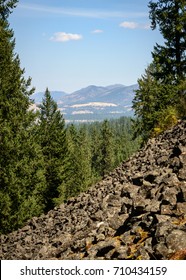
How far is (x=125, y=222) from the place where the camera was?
9.72 m

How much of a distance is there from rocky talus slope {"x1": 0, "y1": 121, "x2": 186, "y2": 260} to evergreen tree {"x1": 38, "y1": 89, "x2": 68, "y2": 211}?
2215cm

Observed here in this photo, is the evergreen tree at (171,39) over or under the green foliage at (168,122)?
over

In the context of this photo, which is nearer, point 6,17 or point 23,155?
point 6,17

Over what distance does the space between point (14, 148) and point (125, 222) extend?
12797mm

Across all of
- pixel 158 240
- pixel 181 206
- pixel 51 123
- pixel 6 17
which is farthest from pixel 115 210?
pixel 51 123

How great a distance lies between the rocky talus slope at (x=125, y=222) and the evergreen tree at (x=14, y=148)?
4.38 meters

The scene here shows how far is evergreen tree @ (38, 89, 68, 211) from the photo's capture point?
129 ft

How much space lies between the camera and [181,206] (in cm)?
827

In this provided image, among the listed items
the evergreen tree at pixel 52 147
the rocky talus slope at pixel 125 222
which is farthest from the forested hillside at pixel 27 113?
the evergreen tree at pixel 52 147

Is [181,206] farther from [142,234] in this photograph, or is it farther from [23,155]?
[23,155]

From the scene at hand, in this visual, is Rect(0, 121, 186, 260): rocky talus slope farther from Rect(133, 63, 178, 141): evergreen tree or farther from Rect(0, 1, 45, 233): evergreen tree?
Rect(133, 63, 178, 141): evergreen tree

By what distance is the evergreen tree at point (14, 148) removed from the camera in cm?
2070

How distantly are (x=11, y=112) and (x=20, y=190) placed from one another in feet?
16.6

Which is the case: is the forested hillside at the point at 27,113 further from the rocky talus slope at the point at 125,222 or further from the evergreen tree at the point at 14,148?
the rocky talus slope at the point at 125,222
